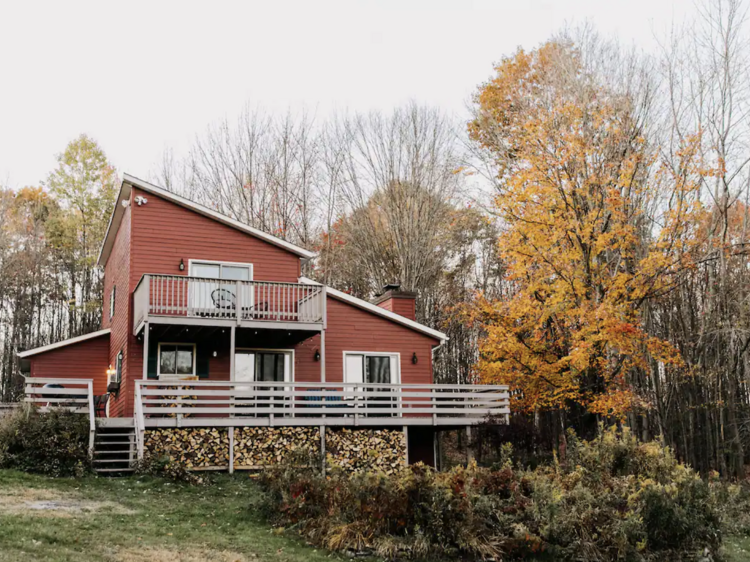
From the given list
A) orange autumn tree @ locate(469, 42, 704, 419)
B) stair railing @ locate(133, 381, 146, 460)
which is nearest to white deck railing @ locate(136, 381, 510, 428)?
stair railing @ locate(133, 381, 146, 460)

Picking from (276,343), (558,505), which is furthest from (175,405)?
(558,505)

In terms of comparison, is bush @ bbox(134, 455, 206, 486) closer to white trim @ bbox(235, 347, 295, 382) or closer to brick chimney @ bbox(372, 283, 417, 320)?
white trim @ bbox(235, 347, 295, 382)

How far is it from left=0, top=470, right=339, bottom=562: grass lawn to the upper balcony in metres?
5.10

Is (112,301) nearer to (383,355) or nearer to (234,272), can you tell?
(234,272)

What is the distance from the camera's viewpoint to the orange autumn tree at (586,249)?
62.6 ft

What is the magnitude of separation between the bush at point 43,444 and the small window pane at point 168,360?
181 inches

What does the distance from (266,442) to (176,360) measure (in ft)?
13.6

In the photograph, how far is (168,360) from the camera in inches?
781

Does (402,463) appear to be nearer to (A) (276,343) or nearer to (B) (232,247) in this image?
(A) (276,343)

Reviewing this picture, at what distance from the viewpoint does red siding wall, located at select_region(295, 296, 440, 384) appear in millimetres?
21375

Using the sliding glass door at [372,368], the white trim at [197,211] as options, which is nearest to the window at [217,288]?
the white trim at [197,211]

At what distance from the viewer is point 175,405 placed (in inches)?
690

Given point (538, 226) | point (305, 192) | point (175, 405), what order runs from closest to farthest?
point (175, 405) < point (538, 226) < point (305, 192)

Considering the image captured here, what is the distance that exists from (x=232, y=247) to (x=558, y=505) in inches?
508
